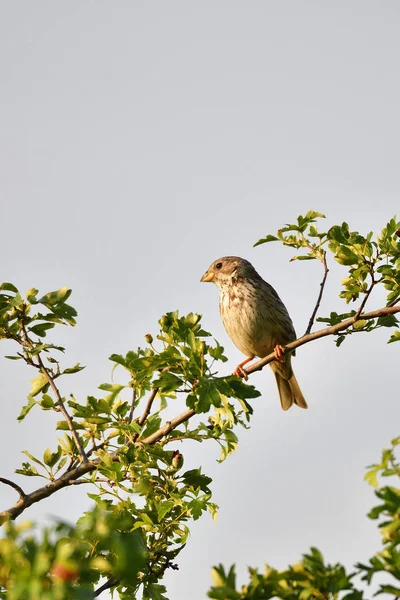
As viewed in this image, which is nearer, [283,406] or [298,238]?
[298,238]

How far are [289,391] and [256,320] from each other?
3.86 feet

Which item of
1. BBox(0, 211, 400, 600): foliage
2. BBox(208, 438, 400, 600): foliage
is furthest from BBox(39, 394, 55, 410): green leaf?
BBox(208, 438, 400, 600): foliage

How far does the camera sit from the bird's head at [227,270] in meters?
10.1

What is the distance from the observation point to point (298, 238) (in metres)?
6.47

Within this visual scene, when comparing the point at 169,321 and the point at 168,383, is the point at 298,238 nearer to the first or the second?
the point at 169,321

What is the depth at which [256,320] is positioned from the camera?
9.43 m

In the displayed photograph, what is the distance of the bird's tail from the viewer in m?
10.0

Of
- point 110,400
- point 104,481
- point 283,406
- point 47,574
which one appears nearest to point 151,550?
point 104,481

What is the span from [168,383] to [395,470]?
2448mm

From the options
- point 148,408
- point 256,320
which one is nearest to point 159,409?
point 148,408

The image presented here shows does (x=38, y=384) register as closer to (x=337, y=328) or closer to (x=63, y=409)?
(x=63, y=409)

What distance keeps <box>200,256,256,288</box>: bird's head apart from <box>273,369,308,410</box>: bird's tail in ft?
A: 4.04

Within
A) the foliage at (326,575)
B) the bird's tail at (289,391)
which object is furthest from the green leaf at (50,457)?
the bird's tail at (289,391)

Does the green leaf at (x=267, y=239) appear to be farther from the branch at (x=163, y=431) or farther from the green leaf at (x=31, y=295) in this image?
the green leaf at (x=31, y=295)
